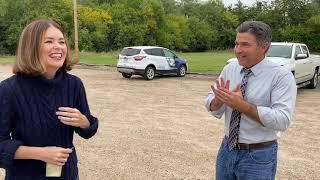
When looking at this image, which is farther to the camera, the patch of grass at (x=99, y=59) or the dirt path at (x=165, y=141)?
the patch of grass at (x=99, y=59)

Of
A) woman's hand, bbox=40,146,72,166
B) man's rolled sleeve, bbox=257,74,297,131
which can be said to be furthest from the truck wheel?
woman's hand, bbox=40,146,72,166

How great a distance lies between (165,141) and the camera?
25.9 ft

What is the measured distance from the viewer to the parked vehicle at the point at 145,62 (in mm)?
18938

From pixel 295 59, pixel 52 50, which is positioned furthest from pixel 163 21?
pixel 52 50

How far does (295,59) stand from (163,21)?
6259cm

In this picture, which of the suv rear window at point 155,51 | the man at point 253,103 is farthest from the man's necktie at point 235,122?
the suv rear window at point 155,51

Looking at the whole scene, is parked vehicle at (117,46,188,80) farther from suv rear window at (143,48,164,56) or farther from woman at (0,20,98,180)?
woman at (0,20,98,180)

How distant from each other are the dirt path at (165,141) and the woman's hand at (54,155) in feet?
11.9

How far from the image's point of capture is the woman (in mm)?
2361

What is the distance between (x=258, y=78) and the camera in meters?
3.07

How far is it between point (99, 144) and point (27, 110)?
211 inches

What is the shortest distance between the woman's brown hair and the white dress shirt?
4.75ft

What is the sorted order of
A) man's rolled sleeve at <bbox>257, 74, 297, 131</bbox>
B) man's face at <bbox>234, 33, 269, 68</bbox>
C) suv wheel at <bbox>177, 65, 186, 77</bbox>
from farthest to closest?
1. suv wheel at <bbox>177, 65, 186, 77</bbox>
2. man's face at <bbox>234, 33, 269, 68</bbox>
3. man's rolled sleeve at <bbox>257, 74, 297, 131</bbox>

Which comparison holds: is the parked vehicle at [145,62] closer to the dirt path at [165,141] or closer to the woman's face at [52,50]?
the dirt path at [165,141]
